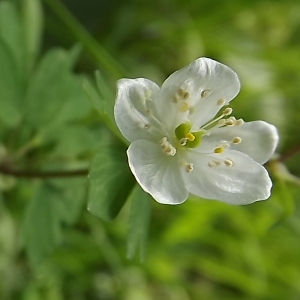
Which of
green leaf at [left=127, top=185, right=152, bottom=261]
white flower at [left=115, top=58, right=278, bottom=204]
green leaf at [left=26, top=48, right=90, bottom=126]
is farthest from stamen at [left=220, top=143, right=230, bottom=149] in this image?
green leaf at [left=26, top=48, right=90, bottom=126]

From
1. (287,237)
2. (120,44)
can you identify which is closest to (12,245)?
(120,44)

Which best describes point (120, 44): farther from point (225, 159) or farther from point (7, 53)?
point (225, 159)

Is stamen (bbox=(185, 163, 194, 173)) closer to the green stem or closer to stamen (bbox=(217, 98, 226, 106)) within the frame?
stamen (bbox=(217, 98, 226, 106))

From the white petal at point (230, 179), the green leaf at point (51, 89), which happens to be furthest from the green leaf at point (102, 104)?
the green leaf at point (51, 89)

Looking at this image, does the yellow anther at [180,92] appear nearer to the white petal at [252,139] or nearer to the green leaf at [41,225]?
the white petal at [252,139]

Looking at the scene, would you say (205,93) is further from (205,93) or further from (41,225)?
(41,225)

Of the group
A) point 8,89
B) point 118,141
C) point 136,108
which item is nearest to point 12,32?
point 8,89
